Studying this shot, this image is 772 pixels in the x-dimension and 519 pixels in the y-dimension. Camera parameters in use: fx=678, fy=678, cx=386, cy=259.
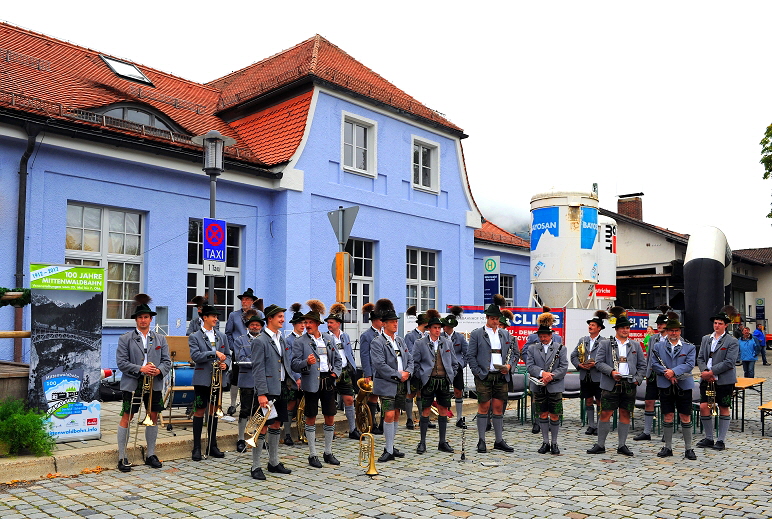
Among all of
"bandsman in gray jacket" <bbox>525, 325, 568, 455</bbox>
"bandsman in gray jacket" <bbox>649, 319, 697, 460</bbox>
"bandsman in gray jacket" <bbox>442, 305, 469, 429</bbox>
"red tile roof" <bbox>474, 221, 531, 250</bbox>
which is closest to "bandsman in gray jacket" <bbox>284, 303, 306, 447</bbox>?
"bandsman in gray jacket" <bbox>442, 305, 469, 429</bbox>

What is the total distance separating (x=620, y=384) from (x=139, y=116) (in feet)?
35.2

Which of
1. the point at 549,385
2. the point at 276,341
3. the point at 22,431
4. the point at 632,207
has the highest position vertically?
the point at 632,207

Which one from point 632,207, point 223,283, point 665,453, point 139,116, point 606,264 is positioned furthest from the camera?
point 632,207

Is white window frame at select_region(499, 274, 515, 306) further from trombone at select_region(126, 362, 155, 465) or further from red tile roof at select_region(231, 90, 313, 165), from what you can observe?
trombone at select_region(126, 362, 155, 465)

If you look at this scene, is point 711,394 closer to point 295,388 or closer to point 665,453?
point 665,453

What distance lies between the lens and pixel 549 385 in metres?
9.50

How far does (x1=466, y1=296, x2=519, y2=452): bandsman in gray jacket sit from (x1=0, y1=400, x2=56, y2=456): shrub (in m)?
5.46

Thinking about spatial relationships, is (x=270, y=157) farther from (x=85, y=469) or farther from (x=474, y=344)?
(x=85, y=469)

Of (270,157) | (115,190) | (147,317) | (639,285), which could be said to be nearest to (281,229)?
(270,157)

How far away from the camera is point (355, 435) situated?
10.4 metres

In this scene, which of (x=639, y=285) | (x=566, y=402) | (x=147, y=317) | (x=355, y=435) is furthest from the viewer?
(x=639, y=285)

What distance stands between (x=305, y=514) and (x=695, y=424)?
8.08 m

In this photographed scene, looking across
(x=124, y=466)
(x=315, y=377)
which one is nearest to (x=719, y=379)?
(x=315, y=377)

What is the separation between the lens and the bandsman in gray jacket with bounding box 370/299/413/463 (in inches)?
347
